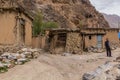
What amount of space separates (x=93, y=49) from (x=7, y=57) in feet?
41.6

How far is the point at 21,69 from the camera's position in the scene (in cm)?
1145

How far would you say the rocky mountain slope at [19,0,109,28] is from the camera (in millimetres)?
46938

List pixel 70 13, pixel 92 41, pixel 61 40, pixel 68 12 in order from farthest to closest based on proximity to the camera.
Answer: pixel 68 12 < pixel 70 13 < pixel 92 41 < pixel 61 40

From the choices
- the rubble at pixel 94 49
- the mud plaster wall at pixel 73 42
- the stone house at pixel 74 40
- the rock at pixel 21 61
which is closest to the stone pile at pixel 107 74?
the rock at pixel 21 61

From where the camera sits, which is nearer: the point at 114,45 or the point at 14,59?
the point at 14,59

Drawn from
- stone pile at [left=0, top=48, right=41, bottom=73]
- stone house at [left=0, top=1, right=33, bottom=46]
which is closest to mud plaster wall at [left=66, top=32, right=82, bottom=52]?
stone house at [left=0, top=1, right=33, bottom=46]

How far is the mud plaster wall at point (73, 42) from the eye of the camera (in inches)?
840

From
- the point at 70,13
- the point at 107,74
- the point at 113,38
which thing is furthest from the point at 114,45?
the point at 70,13

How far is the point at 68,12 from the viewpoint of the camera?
54094 mm

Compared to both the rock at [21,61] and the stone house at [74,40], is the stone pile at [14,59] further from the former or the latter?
the stone house at [74,40]

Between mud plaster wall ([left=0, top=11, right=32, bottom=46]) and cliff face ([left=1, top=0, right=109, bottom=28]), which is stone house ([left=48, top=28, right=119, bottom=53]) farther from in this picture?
cliff face ([left=1, top=0, right=109, bottom=28])

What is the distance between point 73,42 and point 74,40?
229mm

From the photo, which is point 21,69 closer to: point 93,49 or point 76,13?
point 93,49

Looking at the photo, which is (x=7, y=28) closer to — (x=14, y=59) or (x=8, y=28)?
(x=8, y=28)
